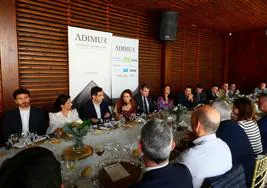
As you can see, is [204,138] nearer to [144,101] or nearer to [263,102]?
[263,102]

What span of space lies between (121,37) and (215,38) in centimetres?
467

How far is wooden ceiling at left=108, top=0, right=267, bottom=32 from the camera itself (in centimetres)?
445

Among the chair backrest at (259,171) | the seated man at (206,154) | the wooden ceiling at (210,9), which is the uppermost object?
the wooden ceiling at (210,9)

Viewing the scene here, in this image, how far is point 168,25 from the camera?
5039mm

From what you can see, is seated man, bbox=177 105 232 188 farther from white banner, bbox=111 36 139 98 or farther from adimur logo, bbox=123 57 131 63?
adimur logo, bbox=123 57 131 63

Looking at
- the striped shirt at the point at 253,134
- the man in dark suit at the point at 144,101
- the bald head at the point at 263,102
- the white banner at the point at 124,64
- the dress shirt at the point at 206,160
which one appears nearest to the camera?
the dress shirt at the point at 206,160

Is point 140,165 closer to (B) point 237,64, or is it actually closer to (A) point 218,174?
(A) point 218,174

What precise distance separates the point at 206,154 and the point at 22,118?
100 inches

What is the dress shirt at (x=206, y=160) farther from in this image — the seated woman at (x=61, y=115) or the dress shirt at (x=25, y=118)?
the dress shirt at (x=25, y=118)

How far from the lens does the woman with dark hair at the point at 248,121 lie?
223cm

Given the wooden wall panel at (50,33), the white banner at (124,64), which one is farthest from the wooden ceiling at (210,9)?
the white banner at (124,64)

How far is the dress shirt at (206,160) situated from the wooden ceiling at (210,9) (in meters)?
3.70

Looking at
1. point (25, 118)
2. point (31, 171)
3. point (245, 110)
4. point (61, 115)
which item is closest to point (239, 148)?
point (245, 110)

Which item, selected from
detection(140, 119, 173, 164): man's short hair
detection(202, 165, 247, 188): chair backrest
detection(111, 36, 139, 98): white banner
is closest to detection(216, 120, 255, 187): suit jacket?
detection(202, 165, 247, 188): chair backrest
